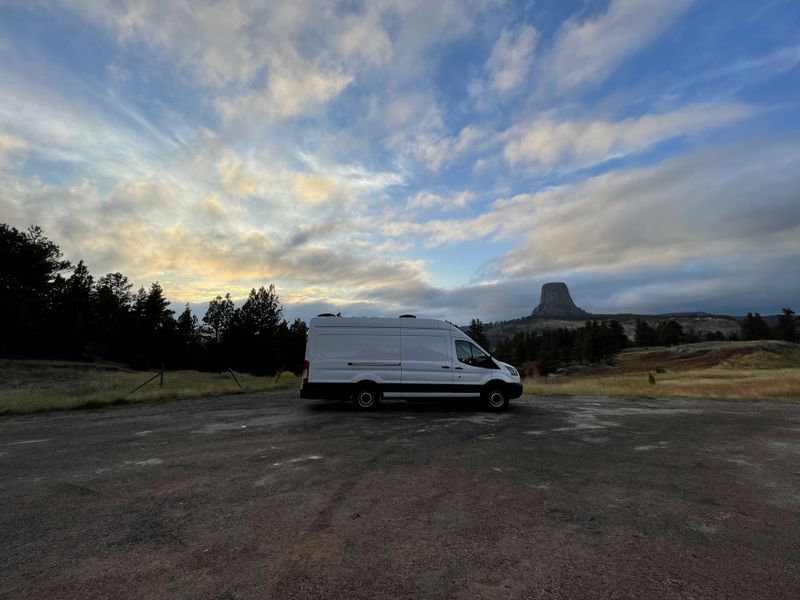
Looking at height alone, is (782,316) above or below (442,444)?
above

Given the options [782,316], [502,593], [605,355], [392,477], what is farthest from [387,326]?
[782,316]

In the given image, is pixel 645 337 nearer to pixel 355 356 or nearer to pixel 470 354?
pixel 470 354

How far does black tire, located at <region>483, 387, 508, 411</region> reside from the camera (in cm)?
1375

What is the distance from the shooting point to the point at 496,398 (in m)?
13.8

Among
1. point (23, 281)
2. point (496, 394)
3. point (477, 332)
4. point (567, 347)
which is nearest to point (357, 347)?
point (496, 394)

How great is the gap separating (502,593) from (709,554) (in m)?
2.24

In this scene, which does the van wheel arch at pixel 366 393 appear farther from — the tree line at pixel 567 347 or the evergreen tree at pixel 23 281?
the tree line at pixel 567 347

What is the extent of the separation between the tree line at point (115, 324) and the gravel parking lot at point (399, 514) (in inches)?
926

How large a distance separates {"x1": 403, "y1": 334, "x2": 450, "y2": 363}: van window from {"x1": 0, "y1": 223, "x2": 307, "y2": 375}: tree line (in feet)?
68.2

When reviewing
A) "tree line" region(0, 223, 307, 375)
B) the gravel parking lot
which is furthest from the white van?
"tree line" region(0, 223, 307, 375)

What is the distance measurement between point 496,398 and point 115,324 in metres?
65.0

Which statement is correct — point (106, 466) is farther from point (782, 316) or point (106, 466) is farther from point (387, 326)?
point (782, 316)

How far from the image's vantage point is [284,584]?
3371 millimetres

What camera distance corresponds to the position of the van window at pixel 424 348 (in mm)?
13695
